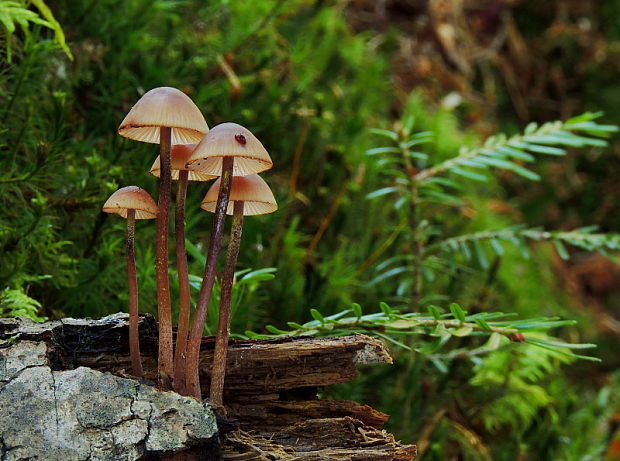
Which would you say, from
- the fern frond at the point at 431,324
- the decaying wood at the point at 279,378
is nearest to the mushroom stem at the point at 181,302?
the decaying wood at the point at 279,378

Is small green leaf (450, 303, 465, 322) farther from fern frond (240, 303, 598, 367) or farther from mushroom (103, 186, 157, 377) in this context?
mushroom (103, 186, 157, 377)

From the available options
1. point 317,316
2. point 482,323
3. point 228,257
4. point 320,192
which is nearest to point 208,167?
point 228,257

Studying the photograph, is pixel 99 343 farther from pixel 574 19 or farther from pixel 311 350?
pixel 574 19

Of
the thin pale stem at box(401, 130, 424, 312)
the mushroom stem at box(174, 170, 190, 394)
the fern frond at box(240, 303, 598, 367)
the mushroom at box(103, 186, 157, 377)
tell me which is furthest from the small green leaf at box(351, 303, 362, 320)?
the thin pale stem at box(401, 130, 424, 312)

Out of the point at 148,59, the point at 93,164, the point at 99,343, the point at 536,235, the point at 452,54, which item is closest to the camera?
the point at 99,343

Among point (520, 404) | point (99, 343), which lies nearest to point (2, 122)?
point (99, 343)

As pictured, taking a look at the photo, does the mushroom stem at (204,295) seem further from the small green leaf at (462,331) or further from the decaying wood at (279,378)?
the small green leaf at (462,331)
